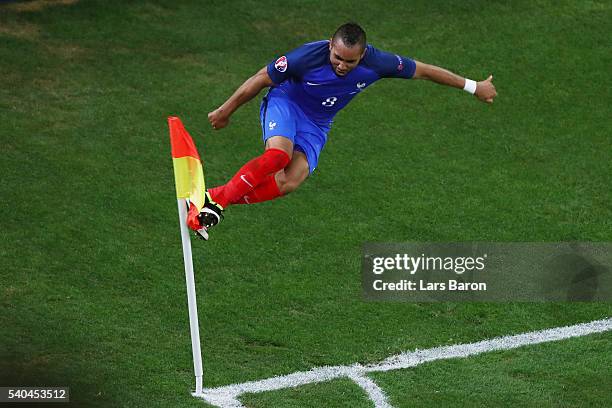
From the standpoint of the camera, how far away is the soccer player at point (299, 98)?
1222 cm

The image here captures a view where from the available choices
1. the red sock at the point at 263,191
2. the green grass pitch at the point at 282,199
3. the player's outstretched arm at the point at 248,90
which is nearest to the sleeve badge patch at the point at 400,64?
the player's outstretched arm at the point at 248,90

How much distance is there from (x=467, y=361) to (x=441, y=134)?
16.9 ft

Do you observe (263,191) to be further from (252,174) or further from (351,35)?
(351,35)

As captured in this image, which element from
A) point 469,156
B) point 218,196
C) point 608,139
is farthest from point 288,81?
point 608,139

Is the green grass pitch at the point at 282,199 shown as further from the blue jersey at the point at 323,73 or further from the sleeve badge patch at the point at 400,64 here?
the sleeve badge patch at the point at 400,64

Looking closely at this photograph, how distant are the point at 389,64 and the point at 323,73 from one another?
2.03ft

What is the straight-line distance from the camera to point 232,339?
1384 cm

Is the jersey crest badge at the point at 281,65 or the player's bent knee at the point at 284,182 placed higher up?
the jersey crest badge at the point at 281,65

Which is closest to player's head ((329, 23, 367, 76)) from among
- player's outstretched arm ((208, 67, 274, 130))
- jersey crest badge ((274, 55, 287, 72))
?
jersey crest badge ((274, 55, 287, 72))

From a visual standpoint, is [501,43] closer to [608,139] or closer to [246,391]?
[608,139]

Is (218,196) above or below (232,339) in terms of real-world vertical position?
above

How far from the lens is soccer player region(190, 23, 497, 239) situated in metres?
12.2

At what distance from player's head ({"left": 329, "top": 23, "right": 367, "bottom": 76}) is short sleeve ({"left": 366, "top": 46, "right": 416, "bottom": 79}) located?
26 centimetres

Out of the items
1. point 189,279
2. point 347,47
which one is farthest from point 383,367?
point 347,47
